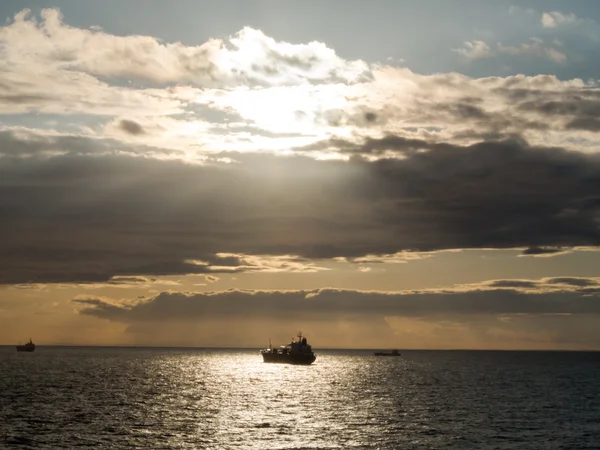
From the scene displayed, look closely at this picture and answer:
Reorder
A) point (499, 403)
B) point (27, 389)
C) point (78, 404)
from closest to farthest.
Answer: point (78, 404) < point (499, 403) < point (27, 389)

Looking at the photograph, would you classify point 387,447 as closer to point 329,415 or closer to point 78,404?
point 329,415

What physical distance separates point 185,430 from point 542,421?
51.4m

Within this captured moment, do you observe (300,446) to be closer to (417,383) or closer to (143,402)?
(143,402)

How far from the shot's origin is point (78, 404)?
124 m

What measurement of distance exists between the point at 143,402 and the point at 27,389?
38.0 metres

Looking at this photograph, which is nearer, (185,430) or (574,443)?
(574,443)

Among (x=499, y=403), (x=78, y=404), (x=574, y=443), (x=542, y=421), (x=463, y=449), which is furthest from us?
(x=499, y=403)

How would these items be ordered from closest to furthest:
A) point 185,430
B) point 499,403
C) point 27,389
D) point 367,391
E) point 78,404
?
1. point 185,430
2. point 78,404
3. point 499,403
4. point 27,389
5. point 367,391

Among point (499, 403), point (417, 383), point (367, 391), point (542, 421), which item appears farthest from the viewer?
point (417, 383)

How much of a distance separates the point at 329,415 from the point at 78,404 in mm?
43710

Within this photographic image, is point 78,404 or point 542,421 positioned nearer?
point 542,421

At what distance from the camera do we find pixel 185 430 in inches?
3666

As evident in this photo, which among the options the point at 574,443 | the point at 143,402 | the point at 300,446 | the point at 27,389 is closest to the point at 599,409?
the point at 574,443

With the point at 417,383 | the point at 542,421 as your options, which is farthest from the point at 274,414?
the point at 417,383
